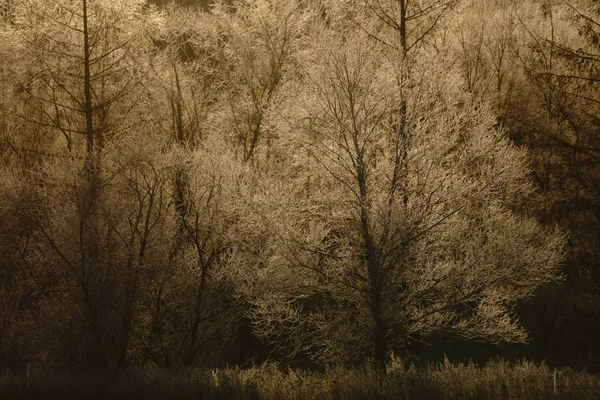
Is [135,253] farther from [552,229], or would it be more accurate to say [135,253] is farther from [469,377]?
[552,229]

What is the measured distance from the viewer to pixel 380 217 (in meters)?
15.0

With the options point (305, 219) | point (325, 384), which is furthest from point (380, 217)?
point (325, 384)

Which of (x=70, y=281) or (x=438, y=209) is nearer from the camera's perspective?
(x=438, y=209)

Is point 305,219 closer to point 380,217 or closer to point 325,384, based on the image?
point 380,217

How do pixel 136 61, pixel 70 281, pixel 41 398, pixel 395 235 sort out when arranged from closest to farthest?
pixel 41 398, pixel 395 235, pixel 70 281, pixel 136 61

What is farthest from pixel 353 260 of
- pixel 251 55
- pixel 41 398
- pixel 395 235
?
pixel 251 55

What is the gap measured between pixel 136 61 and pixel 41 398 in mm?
12135

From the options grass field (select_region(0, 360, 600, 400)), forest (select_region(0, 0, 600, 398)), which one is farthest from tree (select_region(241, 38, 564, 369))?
grass field (select_region(0, 360, 600, 400))

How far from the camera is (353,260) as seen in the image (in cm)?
1541

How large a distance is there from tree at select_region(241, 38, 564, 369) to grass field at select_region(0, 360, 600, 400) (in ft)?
10.3

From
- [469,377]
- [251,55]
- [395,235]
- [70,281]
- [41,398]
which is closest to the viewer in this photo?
[469,377]

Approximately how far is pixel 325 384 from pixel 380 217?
16.7 ft

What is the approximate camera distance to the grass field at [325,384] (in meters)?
9.32

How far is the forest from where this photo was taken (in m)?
15.3
